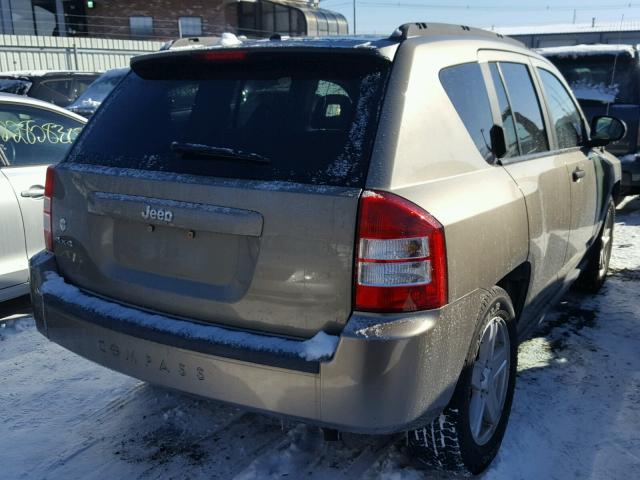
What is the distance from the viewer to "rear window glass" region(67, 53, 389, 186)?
2.25 meters

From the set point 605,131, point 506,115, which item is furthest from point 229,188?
point 605,131

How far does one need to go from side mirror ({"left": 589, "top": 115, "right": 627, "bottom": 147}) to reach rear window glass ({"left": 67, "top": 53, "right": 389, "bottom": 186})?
8.26ft

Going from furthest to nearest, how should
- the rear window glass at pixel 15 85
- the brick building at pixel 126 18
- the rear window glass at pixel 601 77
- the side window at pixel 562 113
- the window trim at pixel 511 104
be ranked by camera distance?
the brick building at pixel 126 18, the rear window glass at pixel 15 85, the rear window glass at pixel 601 77, the side window at pixel 562 113, the window trim at pixel 511 104

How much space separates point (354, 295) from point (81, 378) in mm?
2153

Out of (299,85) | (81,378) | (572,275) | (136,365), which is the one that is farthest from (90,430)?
(572,275)

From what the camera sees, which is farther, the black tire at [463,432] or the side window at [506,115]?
the side window at [506,115]

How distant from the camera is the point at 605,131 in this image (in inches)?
171

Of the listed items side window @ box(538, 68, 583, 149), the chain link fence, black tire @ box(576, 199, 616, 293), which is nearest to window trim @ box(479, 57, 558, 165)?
side window @ box(538, 68, 583, 149)

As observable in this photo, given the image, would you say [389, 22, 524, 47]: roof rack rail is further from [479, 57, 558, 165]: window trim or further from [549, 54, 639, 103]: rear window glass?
[549, 54, 639, 103]: rear window glass

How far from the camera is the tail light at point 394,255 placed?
6.89 ft

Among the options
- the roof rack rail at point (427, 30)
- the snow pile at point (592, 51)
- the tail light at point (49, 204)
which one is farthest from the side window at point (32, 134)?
the snow pile at point (592, 51)

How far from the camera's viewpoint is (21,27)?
1139 inches

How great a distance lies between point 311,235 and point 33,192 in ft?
9.85

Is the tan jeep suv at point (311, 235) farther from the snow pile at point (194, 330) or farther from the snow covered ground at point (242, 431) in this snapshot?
the snow covered ground at point (242, 431)
